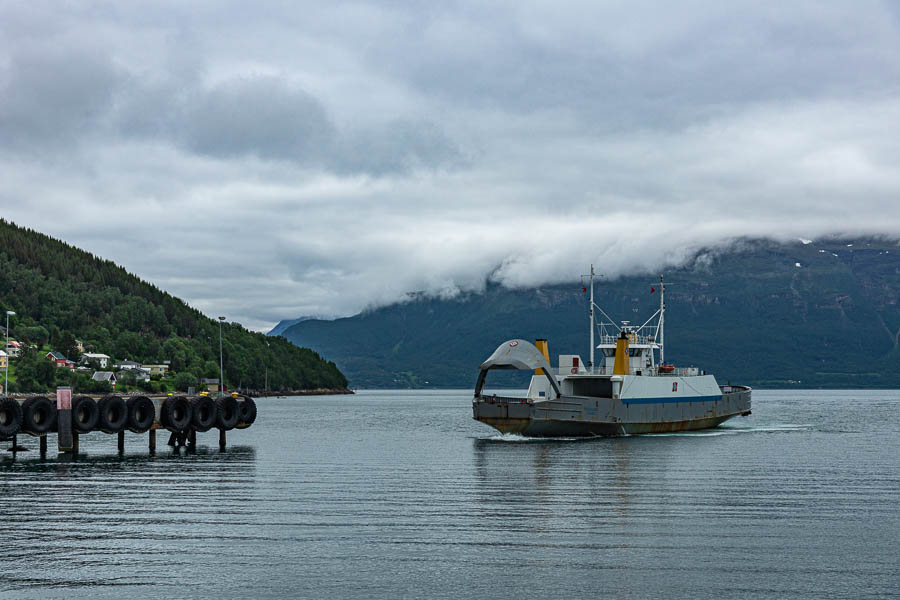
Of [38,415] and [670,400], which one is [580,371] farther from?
[38,415]

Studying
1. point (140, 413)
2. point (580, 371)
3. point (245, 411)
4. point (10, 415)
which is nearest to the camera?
point (10, 415)

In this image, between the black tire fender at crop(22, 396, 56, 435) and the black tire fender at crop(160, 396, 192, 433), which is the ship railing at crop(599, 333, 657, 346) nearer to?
the black tire fender at crop(160, 396, 192, 433)

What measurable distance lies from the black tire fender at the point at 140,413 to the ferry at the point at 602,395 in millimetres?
23689

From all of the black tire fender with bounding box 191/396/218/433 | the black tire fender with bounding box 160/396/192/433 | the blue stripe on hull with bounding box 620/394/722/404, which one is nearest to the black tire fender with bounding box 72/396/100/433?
the black tire fender with bounding box 160/396/192/433

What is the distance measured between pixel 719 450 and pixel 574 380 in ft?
50.3

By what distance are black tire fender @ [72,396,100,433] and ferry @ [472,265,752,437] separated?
2684 centimetres

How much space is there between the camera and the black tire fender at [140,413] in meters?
63.5

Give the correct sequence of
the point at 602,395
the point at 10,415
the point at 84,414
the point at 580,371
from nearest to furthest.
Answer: the point at 10,415
the point at 84,414
the point at 580,371
the point at 602,395

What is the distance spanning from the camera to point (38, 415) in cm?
6016

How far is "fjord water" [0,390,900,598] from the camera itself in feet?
79.7

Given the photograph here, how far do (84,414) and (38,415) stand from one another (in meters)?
2.95

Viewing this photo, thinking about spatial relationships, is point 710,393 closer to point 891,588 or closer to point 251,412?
point 251,412

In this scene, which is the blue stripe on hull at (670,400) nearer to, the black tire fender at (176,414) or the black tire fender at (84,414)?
the black tire fender at (176,414)

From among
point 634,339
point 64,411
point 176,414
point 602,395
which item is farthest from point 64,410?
point 634,339
